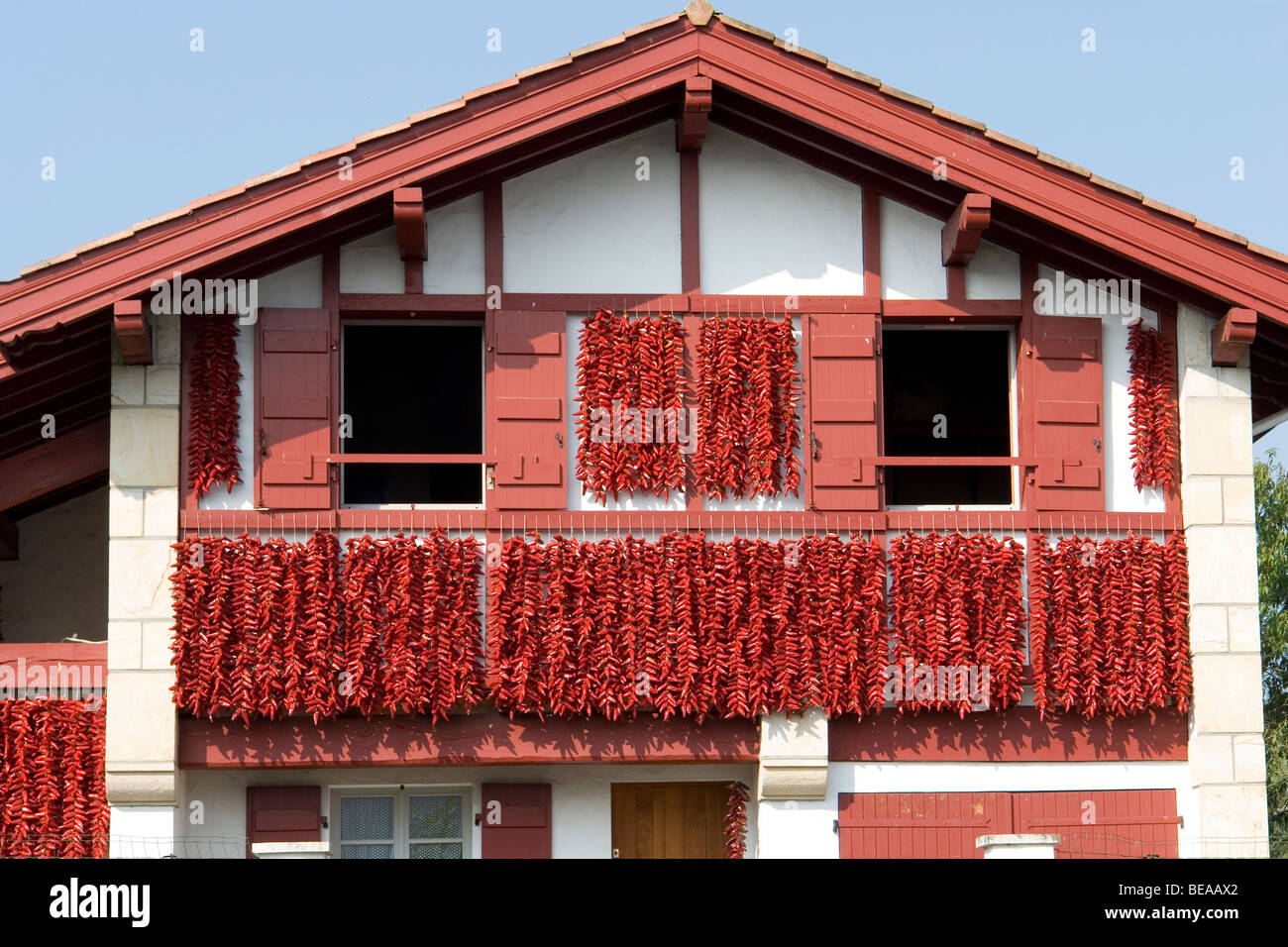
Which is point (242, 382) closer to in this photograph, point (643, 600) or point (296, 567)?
point (296, 567)

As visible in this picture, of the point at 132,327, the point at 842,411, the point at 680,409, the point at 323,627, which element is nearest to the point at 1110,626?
the point at 842,411

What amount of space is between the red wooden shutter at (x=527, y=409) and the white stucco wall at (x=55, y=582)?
5.39m

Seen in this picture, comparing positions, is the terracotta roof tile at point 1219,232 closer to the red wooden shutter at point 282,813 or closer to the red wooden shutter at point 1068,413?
the red wooden shutter at point 1068,413

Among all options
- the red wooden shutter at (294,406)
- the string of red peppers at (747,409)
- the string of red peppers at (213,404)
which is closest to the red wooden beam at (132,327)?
the string of red peppers at (213,404)

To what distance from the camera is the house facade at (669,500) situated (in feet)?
49.5

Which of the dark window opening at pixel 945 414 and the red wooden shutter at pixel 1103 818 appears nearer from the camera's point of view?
the red wooden shutter at pixel 1103 818

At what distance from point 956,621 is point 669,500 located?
2.50 metres

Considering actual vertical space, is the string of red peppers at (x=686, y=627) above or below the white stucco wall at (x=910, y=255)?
below

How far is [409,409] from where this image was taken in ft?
66.1

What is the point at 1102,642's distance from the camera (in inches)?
613

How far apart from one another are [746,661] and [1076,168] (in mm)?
4797

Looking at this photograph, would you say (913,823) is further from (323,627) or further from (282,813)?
(282,813)
